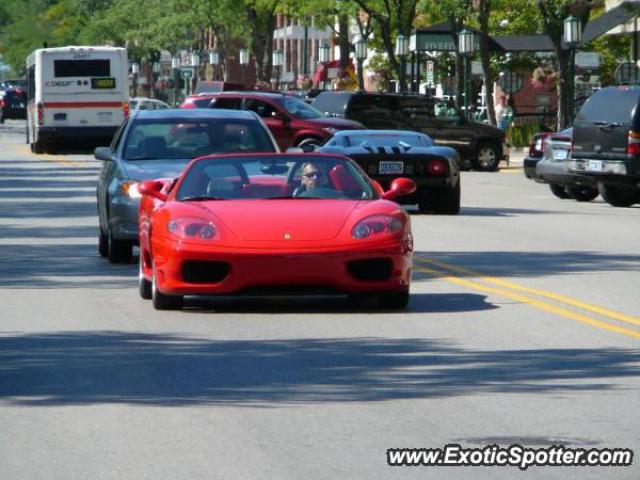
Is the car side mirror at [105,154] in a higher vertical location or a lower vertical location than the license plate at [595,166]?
higher

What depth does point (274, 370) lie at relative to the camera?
11.2 m

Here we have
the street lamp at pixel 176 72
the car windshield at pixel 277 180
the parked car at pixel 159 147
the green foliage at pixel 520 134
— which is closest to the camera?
the car windshield at pixel 277 180

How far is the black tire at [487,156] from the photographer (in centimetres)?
4676

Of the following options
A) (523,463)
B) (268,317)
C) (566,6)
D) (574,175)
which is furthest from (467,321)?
(566,6)

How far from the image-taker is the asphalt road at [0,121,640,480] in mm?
8531

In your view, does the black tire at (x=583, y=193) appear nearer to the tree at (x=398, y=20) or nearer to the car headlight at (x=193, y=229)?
the car headlight at (x=193, y=229)

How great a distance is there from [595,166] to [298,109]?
48.6 feet

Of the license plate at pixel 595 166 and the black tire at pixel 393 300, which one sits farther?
the license plate at pixel 595 166

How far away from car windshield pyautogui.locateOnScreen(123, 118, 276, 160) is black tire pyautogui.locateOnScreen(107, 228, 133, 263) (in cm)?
115

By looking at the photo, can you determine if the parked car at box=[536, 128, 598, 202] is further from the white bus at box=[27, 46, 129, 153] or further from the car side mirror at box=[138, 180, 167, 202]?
the white bus at box=[27, 46, 129, 153]

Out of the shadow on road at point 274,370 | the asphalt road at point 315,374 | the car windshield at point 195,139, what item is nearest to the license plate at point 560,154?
the asphalt road at point 315,374

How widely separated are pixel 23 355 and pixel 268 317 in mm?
2602

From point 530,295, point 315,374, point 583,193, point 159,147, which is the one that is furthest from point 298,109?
point 315,374

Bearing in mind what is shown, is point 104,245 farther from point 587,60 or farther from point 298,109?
point 587,60
